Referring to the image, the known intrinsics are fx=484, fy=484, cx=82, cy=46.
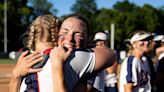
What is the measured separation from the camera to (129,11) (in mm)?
107312

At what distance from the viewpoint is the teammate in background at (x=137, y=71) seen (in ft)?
17.4

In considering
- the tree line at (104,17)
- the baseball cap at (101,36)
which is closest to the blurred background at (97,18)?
the tree line at (104,17)

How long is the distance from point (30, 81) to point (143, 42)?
2.98 metres

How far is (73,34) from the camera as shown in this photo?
2723 millimetres

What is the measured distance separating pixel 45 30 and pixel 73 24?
0.54ft

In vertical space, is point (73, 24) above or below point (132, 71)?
above

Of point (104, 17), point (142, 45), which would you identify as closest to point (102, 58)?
point (142, 45)

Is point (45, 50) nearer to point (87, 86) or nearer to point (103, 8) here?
point (87, 86)

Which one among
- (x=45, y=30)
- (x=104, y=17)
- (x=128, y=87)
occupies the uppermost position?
(x=104, y=17)

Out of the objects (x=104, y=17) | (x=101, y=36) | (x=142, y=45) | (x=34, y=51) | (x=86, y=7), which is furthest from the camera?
(x=86, y=7)

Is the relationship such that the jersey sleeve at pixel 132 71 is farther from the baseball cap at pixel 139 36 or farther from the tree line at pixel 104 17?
the tree line at pixel 104 17

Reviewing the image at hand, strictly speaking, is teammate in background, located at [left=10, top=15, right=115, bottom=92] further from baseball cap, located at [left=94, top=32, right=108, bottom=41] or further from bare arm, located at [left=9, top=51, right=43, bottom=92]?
baseball cap, located at [left=94, top=32, right=108, bottom=41]

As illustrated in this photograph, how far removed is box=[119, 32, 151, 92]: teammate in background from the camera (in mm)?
5289

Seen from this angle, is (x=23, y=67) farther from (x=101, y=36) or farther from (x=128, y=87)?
(x=101, y=36)
